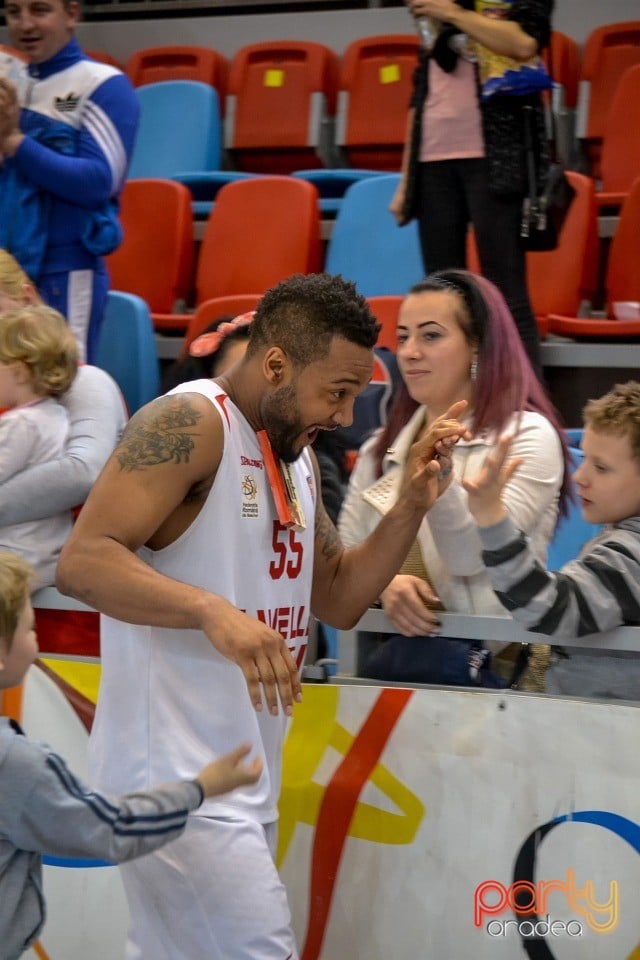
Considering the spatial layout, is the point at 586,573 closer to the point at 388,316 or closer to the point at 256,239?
the point at 388,316

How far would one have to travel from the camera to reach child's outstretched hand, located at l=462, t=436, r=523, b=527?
102 inches

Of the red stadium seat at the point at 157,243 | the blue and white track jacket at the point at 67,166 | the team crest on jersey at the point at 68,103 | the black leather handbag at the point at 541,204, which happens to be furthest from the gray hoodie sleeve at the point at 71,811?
the red stadium seat at the point at 157,243

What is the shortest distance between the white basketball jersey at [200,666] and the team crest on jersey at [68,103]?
2372 millimetres

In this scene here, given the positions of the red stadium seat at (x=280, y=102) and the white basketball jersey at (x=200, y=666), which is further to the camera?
the red stadium seat at (x=280, y=102)

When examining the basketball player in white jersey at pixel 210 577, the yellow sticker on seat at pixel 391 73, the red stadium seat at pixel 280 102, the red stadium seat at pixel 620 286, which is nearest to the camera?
the basketball player in white jersey at pixel 210 577

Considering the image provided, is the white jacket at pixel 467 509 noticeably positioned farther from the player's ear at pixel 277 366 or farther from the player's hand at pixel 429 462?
the player's ear at pixel 277 366

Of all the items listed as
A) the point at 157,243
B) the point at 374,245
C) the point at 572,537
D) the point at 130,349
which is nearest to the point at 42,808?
the point at 572,537

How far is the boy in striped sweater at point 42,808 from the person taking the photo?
2.02 metres

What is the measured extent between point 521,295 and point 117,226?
57.9 inches

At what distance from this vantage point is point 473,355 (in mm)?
3170

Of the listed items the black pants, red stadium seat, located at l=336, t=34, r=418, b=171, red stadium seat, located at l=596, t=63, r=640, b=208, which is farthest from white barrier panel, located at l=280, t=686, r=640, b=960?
red stadium seat, located at l=336, t=34, r=418, b=171

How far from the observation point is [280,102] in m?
7.61

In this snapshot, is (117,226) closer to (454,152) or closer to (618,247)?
(454,152)
